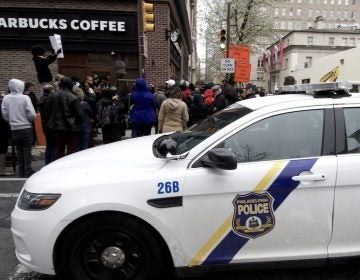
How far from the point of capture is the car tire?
309 centimetres

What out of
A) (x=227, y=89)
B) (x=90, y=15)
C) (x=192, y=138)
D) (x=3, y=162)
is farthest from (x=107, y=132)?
(x=90, y=15)

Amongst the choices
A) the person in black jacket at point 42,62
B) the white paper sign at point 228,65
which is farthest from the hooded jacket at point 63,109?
the white paper sign at point 228,65

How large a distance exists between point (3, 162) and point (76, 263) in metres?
4.76

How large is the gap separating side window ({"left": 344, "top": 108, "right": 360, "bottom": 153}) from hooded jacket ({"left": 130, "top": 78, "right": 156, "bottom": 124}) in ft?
16.1

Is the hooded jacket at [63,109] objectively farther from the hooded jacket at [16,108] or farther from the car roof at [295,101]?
the car roof at [295,101]

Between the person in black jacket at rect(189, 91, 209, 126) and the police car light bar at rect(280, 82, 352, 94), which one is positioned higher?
the police car light bar at rect(280, 82, 352, 94)

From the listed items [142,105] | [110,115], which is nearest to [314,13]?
[142,105]

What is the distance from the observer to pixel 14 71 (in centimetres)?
1395

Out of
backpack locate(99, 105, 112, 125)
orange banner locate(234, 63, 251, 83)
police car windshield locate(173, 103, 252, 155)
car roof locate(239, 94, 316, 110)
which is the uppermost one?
orange banner locate(234, 63, 251, 83)

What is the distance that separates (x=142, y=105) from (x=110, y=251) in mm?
4917

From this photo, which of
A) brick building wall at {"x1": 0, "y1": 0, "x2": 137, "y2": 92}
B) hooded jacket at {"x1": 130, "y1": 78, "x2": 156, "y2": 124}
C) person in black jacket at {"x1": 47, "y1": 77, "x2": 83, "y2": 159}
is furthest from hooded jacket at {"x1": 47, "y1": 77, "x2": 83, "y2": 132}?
brick building wall at {"x1": 0, "y1": 0, "x2": 137, "y2": 92}

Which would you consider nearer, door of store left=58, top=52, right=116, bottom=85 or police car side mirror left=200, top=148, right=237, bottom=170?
police car side mirror left=200, top=148, right=237, bottom=170

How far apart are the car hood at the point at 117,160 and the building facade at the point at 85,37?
33.3 ft

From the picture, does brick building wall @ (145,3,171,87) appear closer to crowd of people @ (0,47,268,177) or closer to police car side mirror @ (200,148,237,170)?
crowd of people @ (0,47,268,177)
